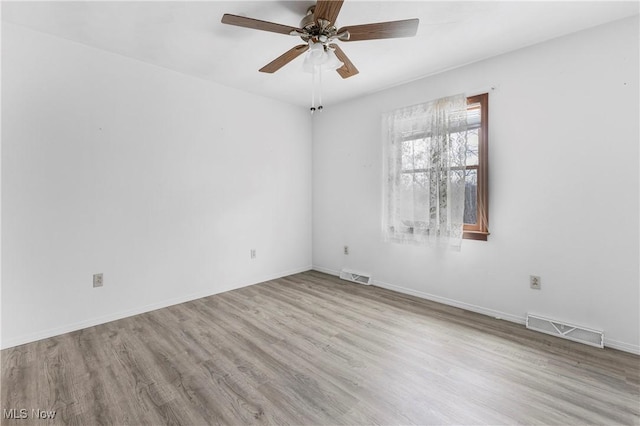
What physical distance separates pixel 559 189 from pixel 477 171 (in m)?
0.67

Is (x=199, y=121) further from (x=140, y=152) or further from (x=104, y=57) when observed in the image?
(x=104, y=57)

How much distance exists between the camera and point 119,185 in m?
2.79

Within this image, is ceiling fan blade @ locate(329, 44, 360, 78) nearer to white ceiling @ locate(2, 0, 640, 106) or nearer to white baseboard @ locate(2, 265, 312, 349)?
white ceiling @ locate(2, 0, 640, 106)

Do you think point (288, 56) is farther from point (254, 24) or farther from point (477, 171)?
point (477, 171)

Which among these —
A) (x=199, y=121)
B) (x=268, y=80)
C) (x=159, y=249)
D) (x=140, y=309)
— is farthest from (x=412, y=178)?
(x=140, y=309)

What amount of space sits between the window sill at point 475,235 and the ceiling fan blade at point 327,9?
2.30 meters

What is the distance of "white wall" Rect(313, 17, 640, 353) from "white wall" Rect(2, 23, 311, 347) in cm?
220

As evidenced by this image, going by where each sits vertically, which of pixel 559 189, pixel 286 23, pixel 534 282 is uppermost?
pixel 286 23

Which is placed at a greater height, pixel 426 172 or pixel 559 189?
pixel 426 172

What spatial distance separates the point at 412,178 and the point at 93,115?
10.5ft

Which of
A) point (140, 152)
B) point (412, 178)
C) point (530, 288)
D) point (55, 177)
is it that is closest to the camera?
point (55, 177)

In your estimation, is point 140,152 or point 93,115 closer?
point 93,115

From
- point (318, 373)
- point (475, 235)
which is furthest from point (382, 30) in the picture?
point (318, 373)

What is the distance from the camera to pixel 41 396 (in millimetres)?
1705
